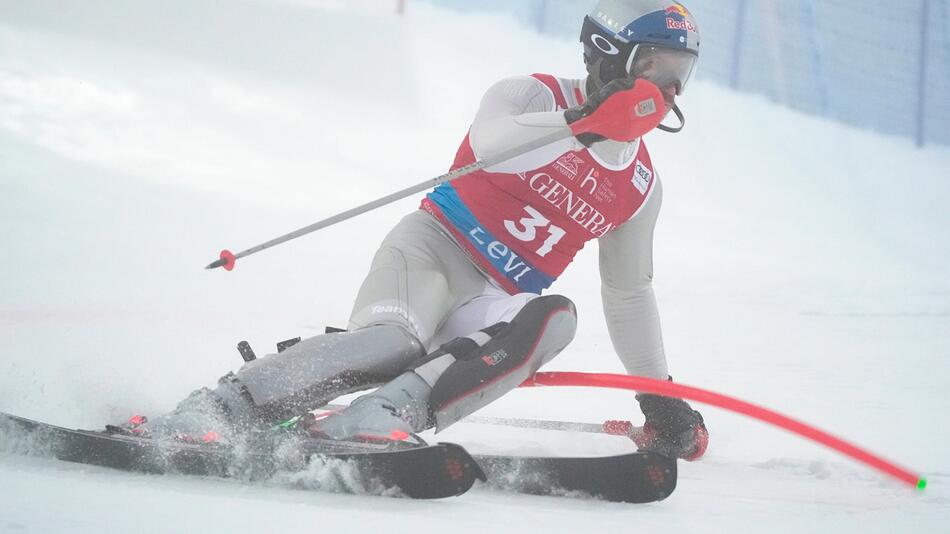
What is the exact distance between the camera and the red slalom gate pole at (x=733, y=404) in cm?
256

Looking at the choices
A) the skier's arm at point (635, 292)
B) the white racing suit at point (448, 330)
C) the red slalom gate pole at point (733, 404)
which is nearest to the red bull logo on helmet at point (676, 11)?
the white racing suit at point (448, 330)

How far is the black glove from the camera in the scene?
2.69 m

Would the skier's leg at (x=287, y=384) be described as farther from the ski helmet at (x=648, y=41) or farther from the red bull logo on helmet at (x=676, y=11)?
the red bull logo on helmet at (x=676, y=11)

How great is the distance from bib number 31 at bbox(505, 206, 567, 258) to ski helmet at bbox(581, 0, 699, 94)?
0.42 m

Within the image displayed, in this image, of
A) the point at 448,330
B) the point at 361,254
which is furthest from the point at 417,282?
the point at 361,254

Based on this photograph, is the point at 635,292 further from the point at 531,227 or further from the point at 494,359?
the point at 494,359

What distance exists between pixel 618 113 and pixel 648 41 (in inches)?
16.9

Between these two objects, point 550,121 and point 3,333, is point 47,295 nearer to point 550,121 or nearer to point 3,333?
point 3,333

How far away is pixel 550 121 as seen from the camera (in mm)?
2748

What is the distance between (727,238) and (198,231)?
12.4 ft

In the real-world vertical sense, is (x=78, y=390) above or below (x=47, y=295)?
below

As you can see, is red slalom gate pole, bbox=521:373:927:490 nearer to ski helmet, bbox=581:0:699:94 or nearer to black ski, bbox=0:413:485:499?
black ski, bbox=0:413:485:499

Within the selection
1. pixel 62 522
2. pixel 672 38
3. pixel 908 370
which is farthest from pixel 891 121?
pixel 62 522

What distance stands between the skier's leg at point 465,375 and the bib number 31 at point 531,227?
49cm
